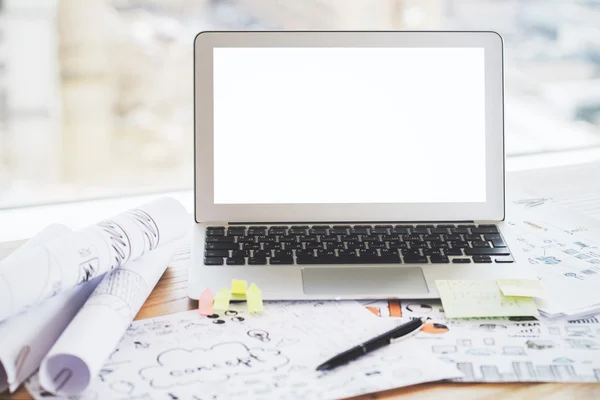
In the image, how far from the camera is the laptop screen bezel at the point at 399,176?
2.93ft

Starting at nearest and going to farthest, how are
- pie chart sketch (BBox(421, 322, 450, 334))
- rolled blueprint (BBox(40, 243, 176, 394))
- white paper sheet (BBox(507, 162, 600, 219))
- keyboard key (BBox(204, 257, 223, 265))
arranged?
rolled blueprint (BBox(40, 243, 176, 394))
pie chart sketch (BBox(421, 322, 450, 334))
keyboard key (BBox(204, 257, 223, 265))
white paper sheet (BBox(507, 162, 600, 219))

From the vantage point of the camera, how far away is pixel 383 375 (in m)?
0.61

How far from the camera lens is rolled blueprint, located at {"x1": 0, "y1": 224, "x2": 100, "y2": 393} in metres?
0.58

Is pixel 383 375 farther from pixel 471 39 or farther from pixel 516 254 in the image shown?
pixel 471 39

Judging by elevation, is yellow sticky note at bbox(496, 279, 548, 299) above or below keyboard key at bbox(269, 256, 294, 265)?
below

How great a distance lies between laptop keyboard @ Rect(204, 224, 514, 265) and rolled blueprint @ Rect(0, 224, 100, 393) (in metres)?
0.19

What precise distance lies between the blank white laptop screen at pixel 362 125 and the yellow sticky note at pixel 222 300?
0.61 feet

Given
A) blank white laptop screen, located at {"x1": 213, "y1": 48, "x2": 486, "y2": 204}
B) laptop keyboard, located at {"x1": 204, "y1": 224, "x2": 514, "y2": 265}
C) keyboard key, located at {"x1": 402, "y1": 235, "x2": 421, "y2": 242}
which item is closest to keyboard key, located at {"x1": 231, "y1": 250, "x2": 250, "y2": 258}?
laptop keyboard, located at {"x1": 204, "y1": 224, "x2": 514, "y2": 265}

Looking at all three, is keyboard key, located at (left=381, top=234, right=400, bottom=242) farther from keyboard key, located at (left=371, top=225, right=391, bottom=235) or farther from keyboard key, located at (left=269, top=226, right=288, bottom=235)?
keyboard key, located at (left=269, top=226, right=288, bottom=235)

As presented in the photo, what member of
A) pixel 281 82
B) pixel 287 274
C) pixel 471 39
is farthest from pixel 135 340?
pixel 471 39

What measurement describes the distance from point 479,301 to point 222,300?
0.29 metres

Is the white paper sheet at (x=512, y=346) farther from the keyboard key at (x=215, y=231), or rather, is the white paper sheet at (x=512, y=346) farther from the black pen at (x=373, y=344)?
the keyboard key at (x=215, y=231)

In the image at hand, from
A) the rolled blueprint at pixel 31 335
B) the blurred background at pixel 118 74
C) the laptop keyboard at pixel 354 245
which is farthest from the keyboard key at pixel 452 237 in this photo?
the blurred background at pixel 118 74

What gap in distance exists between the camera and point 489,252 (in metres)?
0.84
